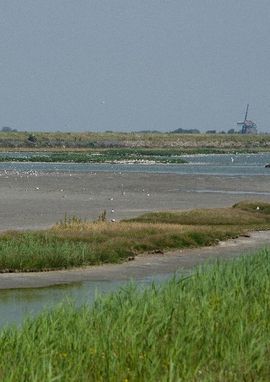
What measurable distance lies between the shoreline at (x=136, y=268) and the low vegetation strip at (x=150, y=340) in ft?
25.2

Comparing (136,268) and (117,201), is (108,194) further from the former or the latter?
(136,268)

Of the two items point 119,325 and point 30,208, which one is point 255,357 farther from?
point 30,208

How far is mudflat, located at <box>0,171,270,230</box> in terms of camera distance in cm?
4128

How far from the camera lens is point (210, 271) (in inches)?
656

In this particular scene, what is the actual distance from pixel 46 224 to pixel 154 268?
452 inches

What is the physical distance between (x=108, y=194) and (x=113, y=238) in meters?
29.0

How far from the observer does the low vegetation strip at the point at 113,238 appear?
23.6 metres

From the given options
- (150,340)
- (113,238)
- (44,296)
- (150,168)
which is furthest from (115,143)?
(150,340)

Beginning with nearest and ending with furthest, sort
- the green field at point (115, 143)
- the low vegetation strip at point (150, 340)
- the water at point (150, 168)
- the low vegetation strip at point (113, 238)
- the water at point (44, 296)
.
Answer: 1. the low vegetation strip at point (150, 340)
2. the water at point (44, 296)
3. the low vegetation strip at point (113, 238)
4. the water at point (150, 168)
5. the green field at point (115, 143)

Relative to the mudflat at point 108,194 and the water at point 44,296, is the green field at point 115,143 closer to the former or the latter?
the mudflat at point 108,194

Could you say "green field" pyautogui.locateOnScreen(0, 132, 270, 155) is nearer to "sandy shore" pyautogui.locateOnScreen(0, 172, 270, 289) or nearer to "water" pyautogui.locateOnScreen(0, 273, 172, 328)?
"sandy shore" pyautogui.locateOnScreen(0, 172, 270, 289)

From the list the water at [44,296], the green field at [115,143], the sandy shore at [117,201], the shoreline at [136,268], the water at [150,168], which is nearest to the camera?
the water at [44,296]

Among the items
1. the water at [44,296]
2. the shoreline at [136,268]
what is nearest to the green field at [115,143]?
the shoreline at [136,268]

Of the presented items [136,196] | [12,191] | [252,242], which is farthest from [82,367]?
[12,191]
